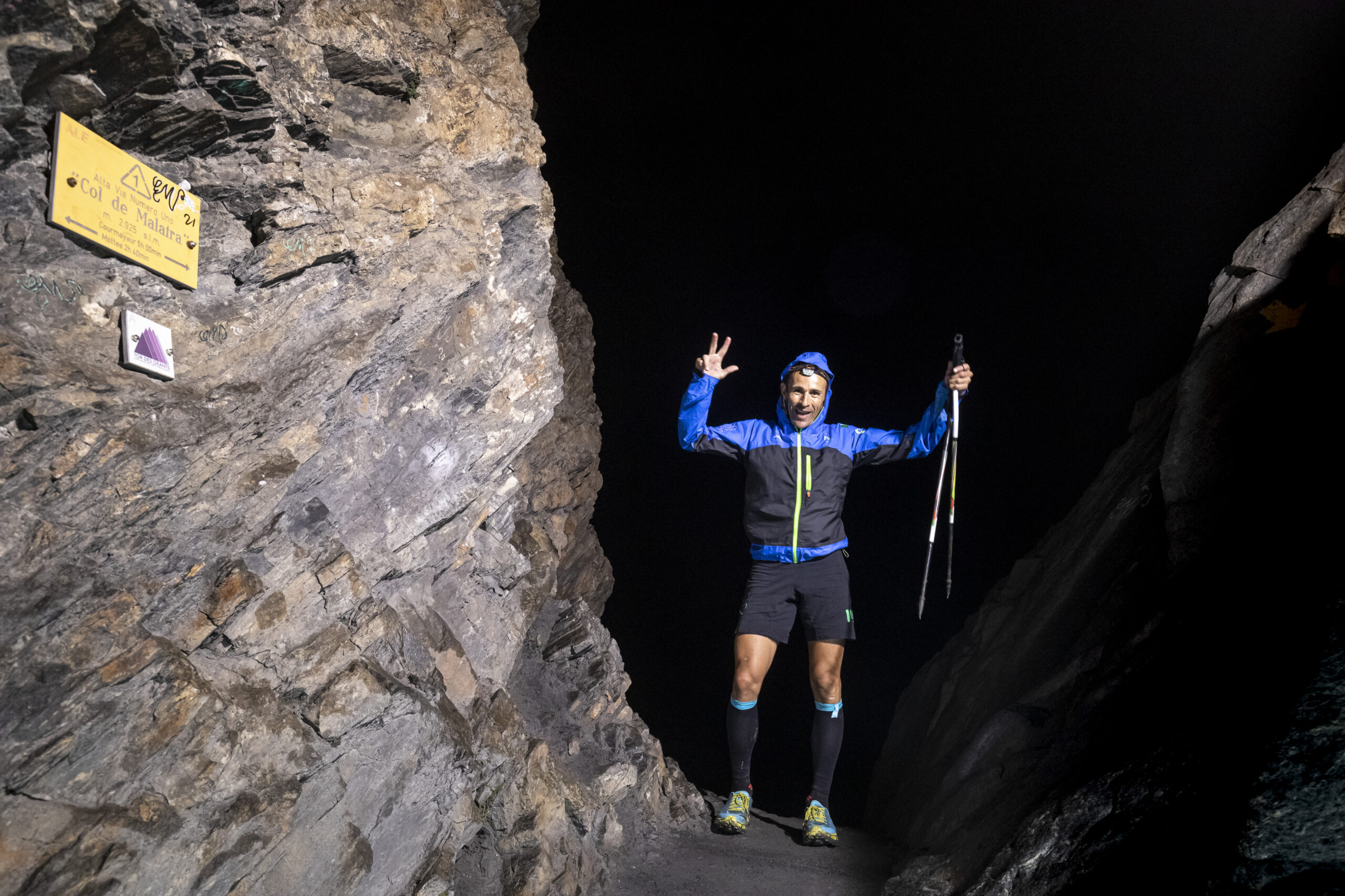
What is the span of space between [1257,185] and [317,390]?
336 inches

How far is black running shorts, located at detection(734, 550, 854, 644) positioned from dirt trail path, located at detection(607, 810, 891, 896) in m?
1.48

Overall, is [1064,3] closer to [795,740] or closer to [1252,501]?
[1252,501]

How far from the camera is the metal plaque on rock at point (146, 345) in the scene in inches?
102

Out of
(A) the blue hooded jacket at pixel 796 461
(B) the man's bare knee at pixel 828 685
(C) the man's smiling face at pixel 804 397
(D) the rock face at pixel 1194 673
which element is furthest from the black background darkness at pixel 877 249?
(B) the man's bare knee at pixel 828 685

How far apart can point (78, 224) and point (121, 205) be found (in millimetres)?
196

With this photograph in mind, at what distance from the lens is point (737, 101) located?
9.09 metres

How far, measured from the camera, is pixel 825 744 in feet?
17.4

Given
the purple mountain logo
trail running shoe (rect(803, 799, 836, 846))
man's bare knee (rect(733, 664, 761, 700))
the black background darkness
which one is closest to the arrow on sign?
the purple mountain logo

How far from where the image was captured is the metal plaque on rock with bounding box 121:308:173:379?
2.58 m

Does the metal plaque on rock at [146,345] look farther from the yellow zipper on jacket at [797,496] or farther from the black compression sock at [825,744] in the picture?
the black compression sock at [825,744]

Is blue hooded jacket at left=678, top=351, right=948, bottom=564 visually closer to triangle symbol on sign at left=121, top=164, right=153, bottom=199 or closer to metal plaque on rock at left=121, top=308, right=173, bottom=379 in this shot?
metal plaque on rock at left=121, top=308, right=173, bottom=379

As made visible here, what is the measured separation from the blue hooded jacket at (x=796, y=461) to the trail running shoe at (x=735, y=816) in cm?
182

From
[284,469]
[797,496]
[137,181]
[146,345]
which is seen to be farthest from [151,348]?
[797,496]

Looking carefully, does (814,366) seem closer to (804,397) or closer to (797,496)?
(804,397)
